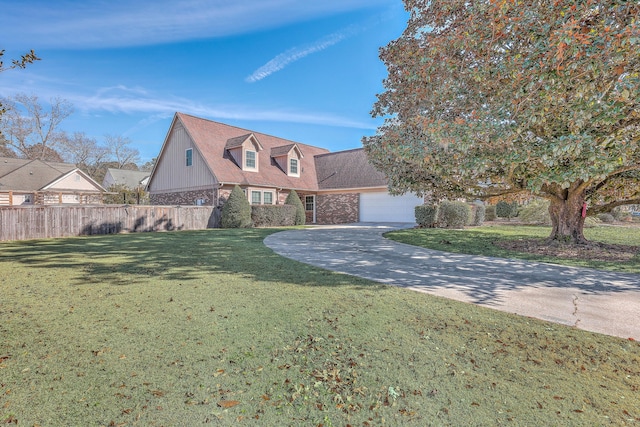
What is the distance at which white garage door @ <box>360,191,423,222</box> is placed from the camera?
20297mm

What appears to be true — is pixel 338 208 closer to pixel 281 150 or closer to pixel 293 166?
pixel 293 166

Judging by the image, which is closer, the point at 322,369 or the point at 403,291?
the point at 322,369

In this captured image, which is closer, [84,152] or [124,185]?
[124,185]

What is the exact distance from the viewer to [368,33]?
1153 centimetres

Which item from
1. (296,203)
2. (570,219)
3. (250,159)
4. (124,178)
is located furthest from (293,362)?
(124,178)

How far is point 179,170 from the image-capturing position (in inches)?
782

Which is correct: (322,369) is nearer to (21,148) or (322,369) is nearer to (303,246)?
(303,246)

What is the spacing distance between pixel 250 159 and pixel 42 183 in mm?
19841

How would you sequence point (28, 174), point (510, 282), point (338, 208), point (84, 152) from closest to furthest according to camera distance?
1. point (510, 282)
2. point (338, 208)
3. point (28, 174)
4. point (84, 152)

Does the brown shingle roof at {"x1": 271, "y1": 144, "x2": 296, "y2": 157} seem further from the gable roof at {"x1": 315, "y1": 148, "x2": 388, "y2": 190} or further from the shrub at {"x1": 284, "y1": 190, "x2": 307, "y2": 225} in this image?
the gable roof at {"x1": 315, "y1": 148, "x2": 388, "y2": 190}

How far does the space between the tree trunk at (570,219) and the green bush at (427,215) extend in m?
6.11

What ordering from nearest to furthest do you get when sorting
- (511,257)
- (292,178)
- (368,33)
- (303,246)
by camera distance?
(511,257), (303,246), (368,33), (292,178)

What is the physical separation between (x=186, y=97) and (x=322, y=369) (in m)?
21.4

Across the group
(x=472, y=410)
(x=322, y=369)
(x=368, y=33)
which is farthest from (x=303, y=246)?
(x=368, y=33)
